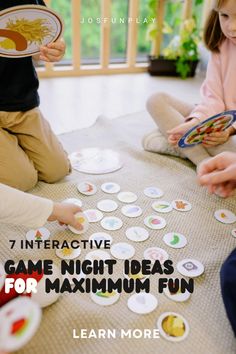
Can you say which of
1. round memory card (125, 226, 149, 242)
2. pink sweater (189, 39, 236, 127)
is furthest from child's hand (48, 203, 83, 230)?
pink sweater (189, 39, 236, 127)

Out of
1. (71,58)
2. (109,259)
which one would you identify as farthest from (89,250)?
(71,58)

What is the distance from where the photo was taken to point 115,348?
673 millimetres

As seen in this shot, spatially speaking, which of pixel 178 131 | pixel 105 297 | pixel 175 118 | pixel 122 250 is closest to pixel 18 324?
pixel 105 297

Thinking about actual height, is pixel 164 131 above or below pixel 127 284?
above

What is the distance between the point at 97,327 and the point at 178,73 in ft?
7.03

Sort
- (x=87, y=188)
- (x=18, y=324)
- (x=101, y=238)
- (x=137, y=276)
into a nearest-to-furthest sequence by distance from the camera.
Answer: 1. (x=18, y=324)
2. (x=137, y=276)
3. (x=101, y=238)
4. (x=87, y=188)

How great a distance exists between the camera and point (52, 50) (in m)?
1.00

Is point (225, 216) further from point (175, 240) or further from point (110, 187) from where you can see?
point (110, 187)

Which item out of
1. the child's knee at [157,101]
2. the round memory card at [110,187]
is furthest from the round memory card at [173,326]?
the child's knee at [157,101]

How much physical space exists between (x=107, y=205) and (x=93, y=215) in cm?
7

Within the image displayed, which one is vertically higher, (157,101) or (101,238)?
(157,101)

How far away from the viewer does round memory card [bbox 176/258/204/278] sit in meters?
0.83

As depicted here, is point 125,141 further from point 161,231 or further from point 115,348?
point 115,348

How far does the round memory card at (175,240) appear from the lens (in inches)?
35.9
